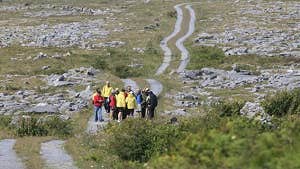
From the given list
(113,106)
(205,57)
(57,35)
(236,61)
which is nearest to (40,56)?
(205,57)

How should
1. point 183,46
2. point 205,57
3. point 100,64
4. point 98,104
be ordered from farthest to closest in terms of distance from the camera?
point 183,46
point 205,57
point 100,64
point 98,104

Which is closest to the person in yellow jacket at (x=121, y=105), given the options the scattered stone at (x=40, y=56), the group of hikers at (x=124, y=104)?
the group of hikers at (x=124, y=104)

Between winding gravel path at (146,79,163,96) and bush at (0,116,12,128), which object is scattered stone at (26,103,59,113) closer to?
bush at (0,116,12,128)

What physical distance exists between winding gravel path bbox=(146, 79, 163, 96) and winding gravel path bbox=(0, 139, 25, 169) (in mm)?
17888

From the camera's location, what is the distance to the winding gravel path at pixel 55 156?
25722mm

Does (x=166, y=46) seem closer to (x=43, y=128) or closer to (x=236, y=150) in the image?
(x=43, y=128)

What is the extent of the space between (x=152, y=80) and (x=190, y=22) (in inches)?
2253

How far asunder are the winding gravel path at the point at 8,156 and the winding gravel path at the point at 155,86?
1789 cm

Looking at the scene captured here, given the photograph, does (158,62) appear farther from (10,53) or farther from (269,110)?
(269,110)

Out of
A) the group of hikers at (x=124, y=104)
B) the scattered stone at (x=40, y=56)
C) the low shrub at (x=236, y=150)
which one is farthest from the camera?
the scattered stone at (x=40, y=56)

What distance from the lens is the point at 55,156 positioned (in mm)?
27891

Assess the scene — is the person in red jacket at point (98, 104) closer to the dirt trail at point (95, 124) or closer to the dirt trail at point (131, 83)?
the dirt trail at point (95, 124)

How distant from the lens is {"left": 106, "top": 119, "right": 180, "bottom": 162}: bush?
2469 cm

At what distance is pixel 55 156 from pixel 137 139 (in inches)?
163
